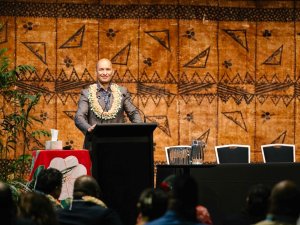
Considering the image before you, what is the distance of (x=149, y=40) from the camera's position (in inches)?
419

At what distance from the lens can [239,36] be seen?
1084 centimetres

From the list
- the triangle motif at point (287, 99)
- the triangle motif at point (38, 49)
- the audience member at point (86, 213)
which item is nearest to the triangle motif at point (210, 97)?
the triangle motif at point (287, 99)

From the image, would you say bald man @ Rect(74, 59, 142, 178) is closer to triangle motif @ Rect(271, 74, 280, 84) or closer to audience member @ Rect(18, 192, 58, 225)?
triangle motif @ Rect(271, 74, 280, 84)

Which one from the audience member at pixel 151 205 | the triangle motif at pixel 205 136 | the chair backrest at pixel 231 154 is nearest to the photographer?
the audience member at pixel 151 205

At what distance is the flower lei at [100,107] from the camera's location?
26.7 feet

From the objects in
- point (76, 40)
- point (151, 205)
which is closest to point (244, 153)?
point (76, 40)

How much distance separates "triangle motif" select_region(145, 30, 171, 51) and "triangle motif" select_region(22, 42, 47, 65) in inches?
54.8

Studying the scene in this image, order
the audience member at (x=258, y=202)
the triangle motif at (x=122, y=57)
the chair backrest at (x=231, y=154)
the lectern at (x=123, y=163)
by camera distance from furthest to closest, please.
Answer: the triangle motif at (x=122, y=57), the chair backrest at (x=231, y=154), the lectern at (x=123, y=163), the audience member at (x=258, y=202)

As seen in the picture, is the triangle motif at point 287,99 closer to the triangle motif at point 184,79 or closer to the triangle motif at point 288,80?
the triangle motif at point 288,80

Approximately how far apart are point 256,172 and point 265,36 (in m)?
3.45

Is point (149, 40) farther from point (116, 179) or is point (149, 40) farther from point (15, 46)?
point (116, 179)

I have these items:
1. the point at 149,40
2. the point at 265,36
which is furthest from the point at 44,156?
the point at 265,36

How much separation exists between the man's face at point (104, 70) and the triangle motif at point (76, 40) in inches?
89.0

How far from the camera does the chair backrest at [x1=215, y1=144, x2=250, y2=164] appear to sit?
9.30 metres
